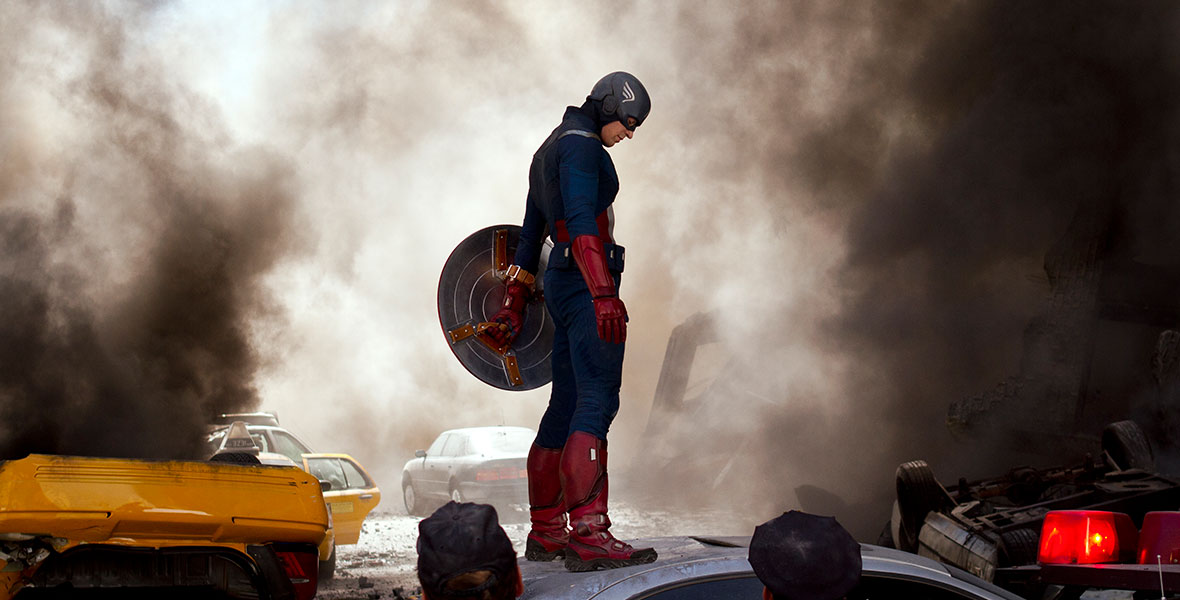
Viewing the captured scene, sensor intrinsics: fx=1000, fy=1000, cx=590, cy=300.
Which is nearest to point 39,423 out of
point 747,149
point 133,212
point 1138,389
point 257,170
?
point 133,212

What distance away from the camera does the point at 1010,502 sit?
662 cm

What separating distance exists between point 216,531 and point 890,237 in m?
13.3

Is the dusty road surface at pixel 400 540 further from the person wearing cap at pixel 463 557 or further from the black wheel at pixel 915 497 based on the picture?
the person wearing cap at pixel 463 557

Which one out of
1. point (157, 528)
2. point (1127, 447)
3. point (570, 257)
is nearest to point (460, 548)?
point (157, 528)

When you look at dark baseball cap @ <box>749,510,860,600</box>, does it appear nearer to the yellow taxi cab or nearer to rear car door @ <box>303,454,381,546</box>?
the yellow taxi cab

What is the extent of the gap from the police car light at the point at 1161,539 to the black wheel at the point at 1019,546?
197cm

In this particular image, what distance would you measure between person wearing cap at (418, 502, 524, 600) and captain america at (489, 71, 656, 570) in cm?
128

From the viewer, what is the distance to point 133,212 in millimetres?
13336

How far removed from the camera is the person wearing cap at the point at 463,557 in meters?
1.74

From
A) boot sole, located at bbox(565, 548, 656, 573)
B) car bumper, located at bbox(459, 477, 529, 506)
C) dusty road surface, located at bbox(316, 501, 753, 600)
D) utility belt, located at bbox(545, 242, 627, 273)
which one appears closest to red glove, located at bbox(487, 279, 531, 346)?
utility belt, located at bbox(545, 242, 627, 273)

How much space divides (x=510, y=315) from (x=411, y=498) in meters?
13.1

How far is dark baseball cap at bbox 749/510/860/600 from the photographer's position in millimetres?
1821

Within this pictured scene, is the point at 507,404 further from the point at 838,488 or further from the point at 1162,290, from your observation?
the point at 1162,290

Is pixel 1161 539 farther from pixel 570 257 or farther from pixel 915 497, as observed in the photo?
pixel 915 497
